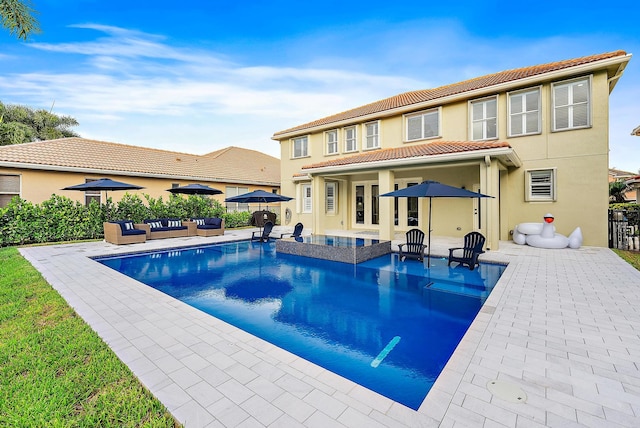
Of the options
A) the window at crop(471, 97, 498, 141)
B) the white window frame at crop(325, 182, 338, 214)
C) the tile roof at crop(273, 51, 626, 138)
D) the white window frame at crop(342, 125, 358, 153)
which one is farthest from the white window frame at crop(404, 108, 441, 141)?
the white window frame at crop(325, 182, 338, 214)

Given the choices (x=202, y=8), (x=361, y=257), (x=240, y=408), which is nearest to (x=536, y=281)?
(x=361, y=257)

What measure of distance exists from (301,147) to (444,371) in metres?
19.0

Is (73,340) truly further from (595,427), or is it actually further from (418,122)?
(418,122)

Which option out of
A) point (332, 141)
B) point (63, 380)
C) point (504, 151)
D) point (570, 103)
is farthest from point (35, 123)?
point (570, 103)

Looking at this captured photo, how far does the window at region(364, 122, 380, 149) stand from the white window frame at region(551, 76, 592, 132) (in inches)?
318

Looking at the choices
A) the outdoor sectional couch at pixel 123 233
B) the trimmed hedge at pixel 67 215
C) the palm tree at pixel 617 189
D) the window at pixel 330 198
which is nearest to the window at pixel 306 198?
the window at pixel 330 198

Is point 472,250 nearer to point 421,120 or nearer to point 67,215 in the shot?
point 421,120

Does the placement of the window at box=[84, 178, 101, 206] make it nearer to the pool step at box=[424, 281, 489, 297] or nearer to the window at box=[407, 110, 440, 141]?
the window at box=[407, 110, 440, 141]

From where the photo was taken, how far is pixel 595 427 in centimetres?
240

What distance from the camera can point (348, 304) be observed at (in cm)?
630

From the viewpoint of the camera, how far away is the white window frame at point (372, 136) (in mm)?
A: 17125

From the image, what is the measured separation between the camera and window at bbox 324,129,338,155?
18955 millimetres

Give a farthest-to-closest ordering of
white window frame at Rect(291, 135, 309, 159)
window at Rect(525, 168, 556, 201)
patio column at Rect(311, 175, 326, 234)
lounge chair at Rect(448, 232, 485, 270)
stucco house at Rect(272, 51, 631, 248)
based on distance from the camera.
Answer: white window frame at Rect(291, 135, 309, 159), patio column at Rect(311, 175, 326, 234), window at Rect(525, 168, 556, 201), stucco house at Rect(272, 51, 631, 248), lounge chair at Rect(448, 232, 485, 270)

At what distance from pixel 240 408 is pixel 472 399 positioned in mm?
2186
